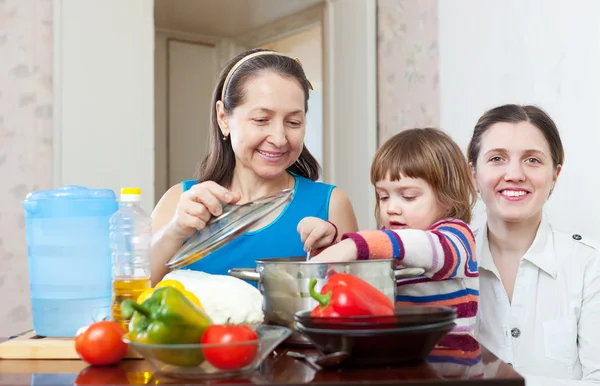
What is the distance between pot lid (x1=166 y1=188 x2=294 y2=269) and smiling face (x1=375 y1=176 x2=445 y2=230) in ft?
1.32

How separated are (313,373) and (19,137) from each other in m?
2.20

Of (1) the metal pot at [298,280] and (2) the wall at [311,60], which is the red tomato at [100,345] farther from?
(2) the wall at [311,60]

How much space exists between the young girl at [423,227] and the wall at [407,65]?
1.59 meters

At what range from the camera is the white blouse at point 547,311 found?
4.99 feet

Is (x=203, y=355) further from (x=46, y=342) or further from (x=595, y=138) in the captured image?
(x=595, y=138)

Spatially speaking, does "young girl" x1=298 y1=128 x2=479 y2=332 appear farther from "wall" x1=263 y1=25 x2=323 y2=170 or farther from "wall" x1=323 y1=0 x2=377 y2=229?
"wall" x1=263 y1=25 x2=323 y2=170

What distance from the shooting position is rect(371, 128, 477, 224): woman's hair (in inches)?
53.5

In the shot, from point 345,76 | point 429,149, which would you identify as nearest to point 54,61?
point 345,76

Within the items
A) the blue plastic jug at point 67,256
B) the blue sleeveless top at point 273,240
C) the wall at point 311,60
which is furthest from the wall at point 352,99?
the blue plastic jug at point 67,256

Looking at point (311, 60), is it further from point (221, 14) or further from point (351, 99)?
point (351, 99)

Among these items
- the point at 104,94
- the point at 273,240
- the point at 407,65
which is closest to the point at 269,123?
the point at 273,240

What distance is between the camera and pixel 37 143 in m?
2.62

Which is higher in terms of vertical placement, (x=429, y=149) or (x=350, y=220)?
(x=429, y=149)

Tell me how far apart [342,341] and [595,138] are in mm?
1616
